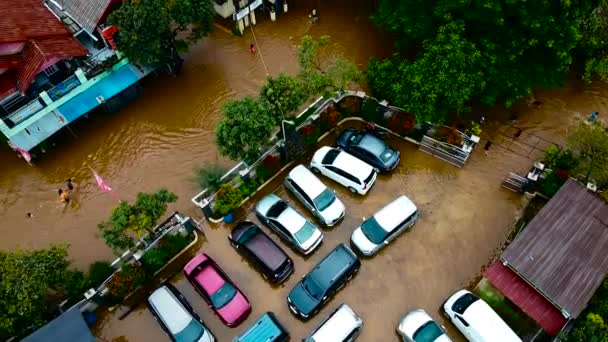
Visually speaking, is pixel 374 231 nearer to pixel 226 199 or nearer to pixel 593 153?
pixel 226 199

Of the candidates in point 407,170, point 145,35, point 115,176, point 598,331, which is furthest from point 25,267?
point 598,331

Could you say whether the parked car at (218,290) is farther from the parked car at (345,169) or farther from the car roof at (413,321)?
the parked car at (345,169)

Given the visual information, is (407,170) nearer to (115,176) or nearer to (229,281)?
(229,281)

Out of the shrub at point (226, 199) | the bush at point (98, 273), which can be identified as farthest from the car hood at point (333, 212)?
the bush at point (98, 273)

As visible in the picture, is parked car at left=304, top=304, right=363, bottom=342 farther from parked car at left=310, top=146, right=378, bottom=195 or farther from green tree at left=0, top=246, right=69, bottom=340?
green tree at left=0, top=246, right=69, bottom=340

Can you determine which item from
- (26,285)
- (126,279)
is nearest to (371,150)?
→ (126,279)

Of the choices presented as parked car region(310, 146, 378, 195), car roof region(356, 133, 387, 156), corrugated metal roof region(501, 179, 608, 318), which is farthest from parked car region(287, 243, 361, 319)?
corrugated metal roof region(501, 179, 608, 318)
